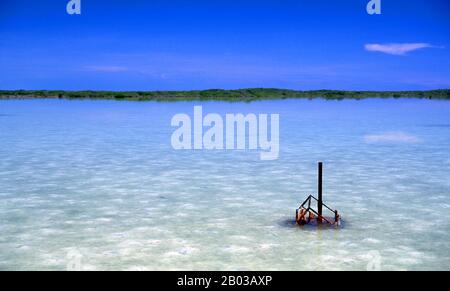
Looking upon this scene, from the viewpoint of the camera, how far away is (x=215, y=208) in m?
13.7

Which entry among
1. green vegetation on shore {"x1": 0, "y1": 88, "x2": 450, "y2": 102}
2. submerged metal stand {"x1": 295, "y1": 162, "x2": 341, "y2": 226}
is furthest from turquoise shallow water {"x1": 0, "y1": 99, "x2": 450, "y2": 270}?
green vegetation on shore {"x1": 0, "y1": 88, "x2": 450, "y2": 102}

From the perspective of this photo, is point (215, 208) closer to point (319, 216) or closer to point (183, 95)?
point (319, 216)

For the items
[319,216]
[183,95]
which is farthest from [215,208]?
[183,95]

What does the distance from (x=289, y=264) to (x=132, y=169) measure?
429 inches

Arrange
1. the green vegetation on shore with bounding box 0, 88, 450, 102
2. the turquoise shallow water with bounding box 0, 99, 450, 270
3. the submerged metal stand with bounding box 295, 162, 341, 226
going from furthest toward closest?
the green vegetation on shore with bounding box 0, 88, 450, 102 → the submerged metal stand with bounding box 295, 162, 341, 226 → the turquoise shallow water with bounding box 0, 99, 450, 270

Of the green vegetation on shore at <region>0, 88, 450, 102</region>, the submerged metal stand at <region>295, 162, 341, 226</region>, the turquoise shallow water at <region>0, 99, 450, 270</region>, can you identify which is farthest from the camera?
the green vegetation on shore at <region>0, 88, 450, 102</region>

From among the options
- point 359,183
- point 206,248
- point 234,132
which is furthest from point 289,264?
point 234,132

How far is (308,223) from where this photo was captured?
12.4 metres

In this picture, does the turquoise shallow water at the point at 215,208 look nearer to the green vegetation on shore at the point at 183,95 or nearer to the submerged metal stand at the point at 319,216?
the submerged metal stand at the point at 319,216

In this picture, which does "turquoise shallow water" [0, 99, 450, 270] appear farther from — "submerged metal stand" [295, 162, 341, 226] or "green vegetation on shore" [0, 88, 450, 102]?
"green vegetation on shore" [0, 88, 450, 102]

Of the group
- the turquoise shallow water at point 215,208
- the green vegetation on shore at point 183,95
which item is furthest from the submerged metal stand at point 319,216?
the green vegetation on shore at point 183,95

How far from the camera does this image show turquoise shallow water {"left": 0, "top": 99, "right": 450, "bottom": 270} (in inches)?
396

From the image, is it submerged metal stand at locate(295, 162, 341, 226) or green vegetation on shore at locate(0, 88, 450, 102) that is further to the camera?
green vegetation on shore at locate(0, 88, 450, 102)
